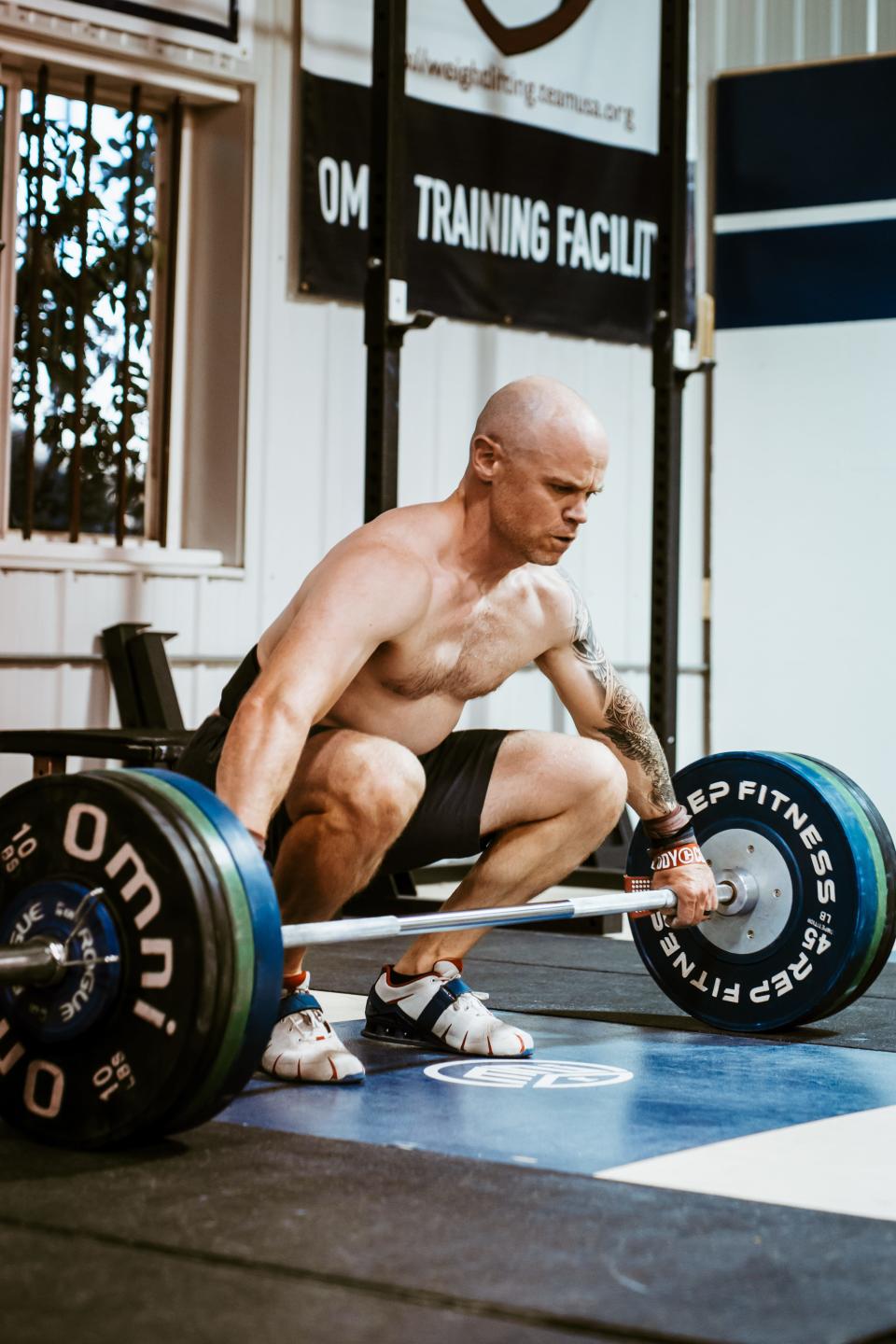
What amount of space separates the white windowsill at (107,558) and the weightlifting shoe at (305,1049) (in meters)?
2.00

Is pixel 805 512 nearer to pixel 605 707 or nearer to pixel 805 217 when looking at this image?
pixel 805 217

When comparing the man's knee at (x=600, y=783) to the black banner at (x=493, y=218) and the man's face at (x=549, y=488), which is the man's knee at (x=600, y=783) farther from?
the black banner at (x=493, y=218)

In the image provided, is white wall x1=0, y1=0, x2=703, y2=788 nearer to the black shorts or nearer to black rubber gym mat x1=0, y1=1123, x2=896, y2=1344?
the black shorts

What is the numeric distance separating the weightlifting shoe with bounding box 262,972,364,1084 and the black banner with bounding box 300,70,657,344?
9.08 feet

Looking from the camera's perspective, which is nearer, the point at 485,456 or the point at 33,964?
the point at 33,964

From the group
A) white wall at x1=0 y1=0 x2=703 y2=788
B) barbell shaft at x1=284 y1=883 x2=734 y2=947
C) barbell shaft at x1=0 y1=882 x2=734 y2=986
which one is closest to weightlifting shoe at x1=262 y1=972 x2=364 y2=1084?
barbell shaft at x1=284 y1=883 x2=734 y2=947

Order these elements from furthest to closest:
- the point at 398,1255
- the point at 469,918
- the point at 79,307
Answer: the point at 79,307 < the point at 469,918 < the point at 398,1255

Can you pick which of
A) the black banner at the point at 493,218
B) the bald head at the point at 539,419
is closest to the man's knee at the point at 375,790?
the bald head at the point at 539,419

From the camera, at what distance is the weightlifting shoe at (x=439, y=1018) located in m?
2.74

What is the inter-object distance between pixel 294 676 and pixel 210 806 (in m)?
0.33

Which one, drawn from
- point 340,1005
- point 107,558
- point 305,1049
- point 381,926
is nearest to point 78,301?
point 107,558

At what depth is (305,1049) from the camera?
255 centimetres

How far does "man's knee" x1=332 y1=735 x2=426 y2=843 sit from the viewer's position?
2.52 metres

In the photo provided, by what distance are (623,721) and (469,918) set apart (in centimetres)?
62
